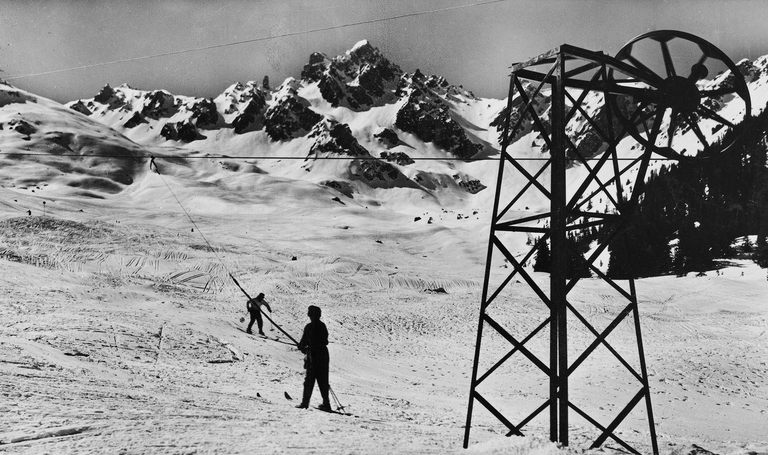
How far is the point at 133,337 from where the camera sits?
52.4ft

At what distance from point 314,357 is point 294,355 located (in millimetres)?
8205

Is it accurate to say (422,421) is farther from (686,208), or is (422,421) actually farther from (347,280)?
(686,208)

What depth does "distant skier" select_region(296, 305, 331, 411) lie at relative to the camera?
10.8 meters

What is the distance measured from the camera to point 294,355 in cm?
1866

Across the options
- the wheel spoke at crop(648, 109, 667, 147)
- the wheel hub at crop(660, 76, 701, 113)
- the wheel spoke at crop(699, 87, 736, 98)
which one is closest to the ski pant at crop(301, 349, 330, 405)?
the wheel spoke at crop(648, 109, 667, 147)

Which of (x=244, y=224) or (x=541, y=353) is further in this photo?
(x=244, y=224)

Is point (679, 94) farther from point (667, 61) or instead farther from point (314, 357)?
point (314, 357)

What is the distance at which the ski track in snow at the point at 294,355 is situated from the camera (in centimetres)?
826

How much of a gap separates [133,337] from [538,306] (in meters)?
24.8

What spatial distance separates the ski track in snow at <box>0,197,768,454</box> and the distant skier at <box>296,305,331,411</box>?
1.89 ft

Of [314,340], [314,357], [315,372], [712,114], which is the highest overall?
[712,114]

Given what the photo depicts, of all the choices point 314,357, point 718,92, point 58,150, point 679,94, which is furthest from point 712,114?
point 58,150

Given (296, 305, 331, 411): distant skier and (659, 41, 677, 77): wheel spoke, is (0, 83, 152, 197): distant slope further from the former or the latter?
(659, 41, 677, 77): wheel spoke

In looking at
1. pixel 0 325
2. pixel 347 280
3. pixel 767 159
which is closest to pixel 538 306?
A: pixel 347 280
